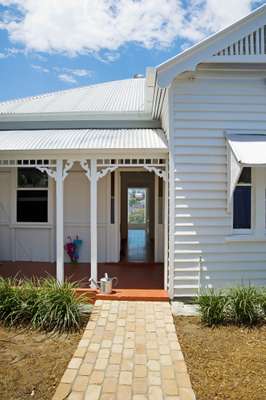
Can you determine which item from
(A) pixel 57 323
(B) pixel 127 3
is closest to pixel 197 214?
(A) pixel 57 323

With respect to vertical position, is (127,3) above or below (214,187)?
above

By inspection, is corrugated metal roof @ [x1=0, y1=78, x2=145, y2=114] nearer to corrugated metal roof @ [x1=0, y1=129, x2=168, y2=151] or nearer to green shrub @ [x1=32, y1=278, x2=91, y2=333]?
corrugated metal roof @ [x1=0, y1=129, x2=168, y2=151]

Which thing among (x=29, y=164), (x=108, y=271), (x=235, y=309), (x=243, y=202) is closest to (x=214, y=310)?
(x=235, y=309)

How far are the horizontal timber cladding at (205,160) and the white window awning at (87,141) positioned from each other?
27.6 inches

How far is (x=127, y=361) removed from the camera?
470 centimetres

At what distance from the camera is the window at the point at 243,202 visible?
7488mm

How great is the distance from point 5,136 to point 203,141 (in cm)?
517

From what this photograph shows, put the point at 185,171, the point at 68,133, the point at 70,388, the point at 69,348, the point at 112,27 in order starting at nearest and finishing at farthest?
the point at 70,388, the point at 69,348, the point at 185,171, the point at 68,133, the point at 112,27

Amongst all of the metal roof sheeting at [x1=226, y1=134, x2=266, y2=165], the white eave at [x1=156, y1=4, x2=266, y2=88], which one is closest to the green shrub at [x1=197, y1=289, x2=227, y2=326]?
the metal roof sheeting at [x1=226, y1=134, x2=266, y2=165]

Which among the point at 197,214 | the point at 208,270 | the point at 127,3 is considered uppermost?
the point at 127,3

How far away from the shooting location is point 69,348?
511 cm

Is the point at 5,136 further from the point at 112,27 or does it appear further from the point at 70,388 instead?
the point at 70,388

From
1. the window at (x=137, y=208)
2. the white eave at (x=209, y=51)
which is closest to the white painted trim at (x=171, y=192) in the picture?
the white eave at (x=209, y=51)

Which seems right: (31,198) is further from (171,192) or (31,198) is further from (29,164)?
(171,192)
